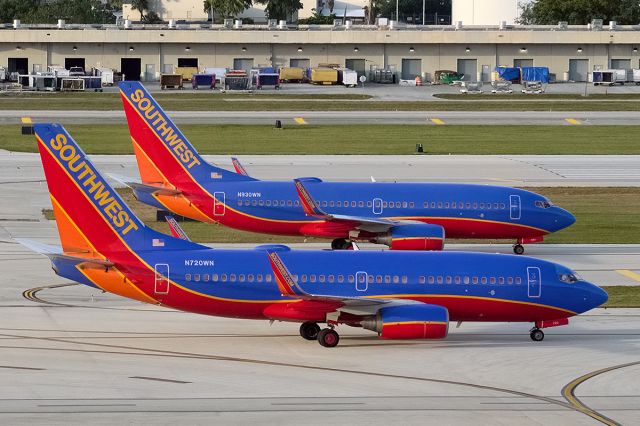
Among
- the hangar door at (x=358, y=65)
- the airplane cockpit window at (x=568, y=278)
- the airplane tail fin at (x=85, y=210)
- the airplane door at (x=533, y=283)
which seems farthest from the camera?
the hangar door at (x=358, y=65)

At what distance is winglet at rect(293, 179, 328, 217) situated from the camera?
53841mm

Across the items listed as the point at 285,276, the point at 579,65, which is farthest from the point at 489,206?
the point at 579,65

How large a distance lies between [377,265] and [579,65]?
143 m

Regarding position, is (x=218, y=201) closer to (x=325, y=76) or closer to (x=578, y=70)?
(x=325, y=76)

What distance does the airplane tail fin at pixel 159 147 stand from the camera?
5888 cm

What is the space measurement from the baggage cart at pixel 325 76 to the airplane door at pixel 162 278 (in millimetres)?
129096

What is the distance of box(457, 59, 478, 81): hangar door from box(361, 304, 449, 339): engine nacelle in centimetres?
13952

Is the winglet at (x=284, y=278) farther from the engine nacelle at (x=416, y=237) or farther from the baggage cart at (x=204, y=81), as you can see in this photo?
the baggage cart at (x=204, y=81)

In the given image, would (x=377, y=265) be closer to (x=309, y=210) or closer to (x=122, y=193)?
(x=309, y=210)

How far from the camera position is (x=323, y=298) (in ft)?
132

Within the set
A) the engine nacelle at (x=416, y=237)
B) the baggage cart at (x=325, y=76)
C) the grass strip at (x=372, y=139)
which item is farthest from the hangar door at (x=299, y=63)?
the engine nacelle at (x=416, y=237)

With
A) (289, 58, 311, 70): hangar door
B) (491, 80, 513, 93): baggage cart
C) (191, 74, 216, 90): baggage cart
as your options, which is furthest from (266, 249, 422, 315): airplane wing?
(289, 58, 311, 70): hangar door

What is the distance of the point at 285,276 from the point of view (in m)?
Answer: 39.6

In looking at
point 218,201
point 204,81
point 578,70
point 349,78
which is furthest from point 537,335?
point 578,70
